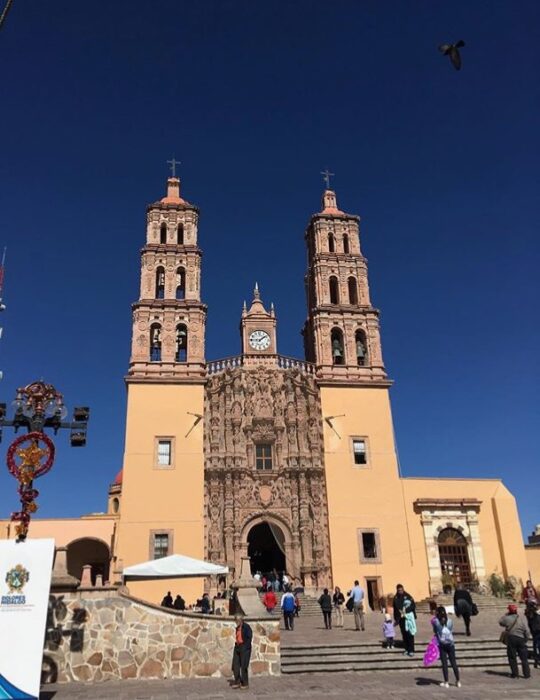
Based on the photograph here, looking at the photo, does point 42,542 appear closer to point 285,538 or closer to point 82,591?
point 82,591

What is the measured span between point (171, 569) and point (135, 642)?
4.09m

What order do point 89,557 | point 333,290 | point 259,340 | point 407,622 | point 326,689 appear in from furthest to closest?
point 333,290 → point 259,340 → point 89,557 → point 407,622 → point 326,689

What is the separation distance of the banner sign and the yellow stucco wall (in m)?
15.2

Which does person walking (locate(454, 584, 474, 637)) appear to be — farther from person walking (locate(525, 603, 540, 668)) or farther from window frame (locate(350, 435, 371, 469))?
window frame (locate(350, 435, 371, 469))

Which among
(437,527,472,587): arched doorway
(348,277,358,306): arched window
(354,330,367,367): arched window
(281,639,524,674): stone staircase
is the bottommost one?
(281,639,524,674): stone staircase

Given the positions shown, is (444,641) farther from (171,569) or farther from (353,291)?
(353,291)

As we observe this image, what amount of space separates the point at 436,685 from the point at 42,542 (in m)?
7.58

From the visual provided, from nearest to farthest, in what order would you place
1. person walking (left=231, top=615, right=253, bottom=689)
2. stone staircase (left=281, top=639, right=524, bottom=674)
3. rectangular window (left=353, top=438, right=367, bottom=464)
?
person walking (left=231, top=615, right=253, bottom=689) < stone staircase (left=281, top=639, right=524, bottom=674) < rectangular window (left=353, top=438, right=367, bottom=464)

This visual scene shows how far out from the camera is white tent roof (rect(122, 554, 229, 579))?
15700mm

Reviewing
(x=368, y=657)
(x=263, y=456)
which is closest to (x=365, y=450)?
(x=263, y=456)

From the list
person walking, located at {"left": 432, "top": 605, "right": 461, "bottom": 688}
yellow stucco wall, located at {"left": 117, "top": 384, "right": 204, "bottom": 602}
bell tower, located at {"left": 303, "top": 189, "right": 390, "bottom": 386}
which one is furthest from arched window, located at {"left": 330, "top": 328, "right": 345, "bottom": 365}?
person walking, located at {"left": 432, "top": 605, "right": 461, "bottom": 688}

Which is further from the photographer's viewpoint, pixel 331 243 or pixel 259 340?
pixel 331 243

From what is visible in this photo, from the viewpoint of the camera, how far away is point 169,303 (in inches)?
1207

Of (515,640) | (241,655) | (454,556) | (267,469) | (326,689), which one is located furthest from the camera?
(267,469)
